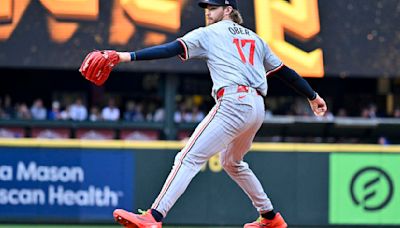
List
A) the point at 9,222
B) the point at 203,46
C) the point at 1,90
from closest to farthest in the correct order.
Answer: the point at 203,46, the point at 9,222, the point at 1,90

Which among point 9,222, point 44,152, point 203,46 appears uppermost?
point 203,46

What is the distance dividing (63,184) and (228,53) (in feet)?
16.8

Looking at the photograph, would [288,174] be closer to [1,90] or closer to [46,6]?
[46,6]

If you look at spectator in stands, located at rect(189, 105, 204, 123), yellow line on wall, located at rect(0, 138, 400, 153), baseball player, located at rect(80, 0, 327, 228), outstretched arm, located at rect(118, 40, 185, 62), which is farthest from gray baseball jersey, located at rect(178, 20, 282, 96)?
spectator in stands, located at rect(189, 105, 204, 123)

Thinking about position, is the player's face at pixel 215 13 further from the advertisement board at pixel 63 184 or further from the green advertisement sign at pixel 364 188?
the green advertisement sign at pixel 364 188

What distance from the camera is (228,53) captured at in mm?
6805

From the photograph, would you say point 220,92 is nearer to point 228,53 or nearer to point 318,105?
point 228,53

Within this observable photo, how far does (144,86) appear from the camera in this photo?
2039 cm

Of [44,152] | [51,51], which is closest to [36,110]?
[51,51]

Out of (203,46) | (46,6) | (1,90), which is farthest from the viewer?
(1,90)

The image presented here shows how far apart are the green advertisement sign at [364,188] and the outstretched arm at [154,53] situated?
5.52m

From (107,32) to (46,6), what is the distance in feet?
3.34

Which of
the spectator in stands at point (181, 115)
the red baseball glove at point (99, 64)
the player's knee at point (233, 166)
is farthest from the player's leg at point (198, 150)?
the spectator in stands at point (181, 115)

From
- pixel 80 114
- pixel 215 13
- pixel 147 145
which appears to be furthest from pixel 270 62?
pixel 80 114
